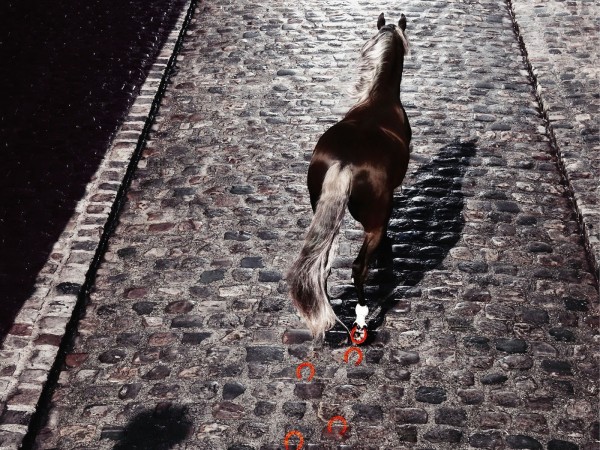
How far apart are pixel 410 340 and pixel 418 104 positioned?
4091 mm

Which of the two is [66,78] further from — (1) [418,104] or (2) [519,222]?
(2) [519,222]

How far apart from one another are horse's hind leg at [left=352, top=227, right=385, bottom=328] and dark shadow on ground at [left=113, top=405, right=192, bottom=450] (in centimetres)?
167

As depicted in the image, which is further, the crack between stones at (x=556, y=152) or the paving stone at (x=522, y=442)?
the crack between stones at (x=556, y=152)

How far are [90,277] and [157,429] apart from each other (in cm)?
199

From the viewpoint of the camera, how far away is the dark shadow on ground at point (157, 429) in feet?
17.9

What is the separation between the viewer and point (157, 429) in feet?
18.2

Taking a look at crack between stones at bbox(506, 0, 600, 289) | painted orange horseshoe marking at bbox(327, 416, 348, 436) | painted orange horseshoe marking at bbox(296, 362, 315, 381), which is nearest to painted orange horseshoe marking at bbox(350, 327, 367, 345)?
painted orange horseshoe marking at bbox(296, 362, 315, 381)

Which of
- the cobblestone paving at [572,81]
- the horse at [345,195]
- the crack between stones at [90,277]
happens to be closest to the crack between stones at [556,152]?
the cobblestone paving at [572,81]

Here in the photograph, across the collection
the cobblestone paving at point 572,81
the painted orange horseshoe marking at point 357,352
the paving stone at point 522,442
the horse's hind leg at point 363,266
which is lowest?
the painted orange horseshoe marking at point 357,352

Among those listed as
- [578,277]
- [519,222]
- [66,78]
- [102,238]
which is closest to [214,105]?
[66,78]

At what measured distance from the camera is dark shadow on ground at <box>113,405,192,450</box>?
5.46 metres

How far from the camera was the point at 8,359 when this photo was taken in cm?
610

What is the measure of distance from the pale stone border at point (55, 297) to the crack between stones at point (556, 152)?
15.6 feet

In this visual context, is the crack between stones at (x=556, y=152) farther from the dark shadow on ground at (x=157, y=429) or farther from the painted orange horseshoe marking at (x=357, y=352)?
the dark shadow on ground at (x=157, y=429)
